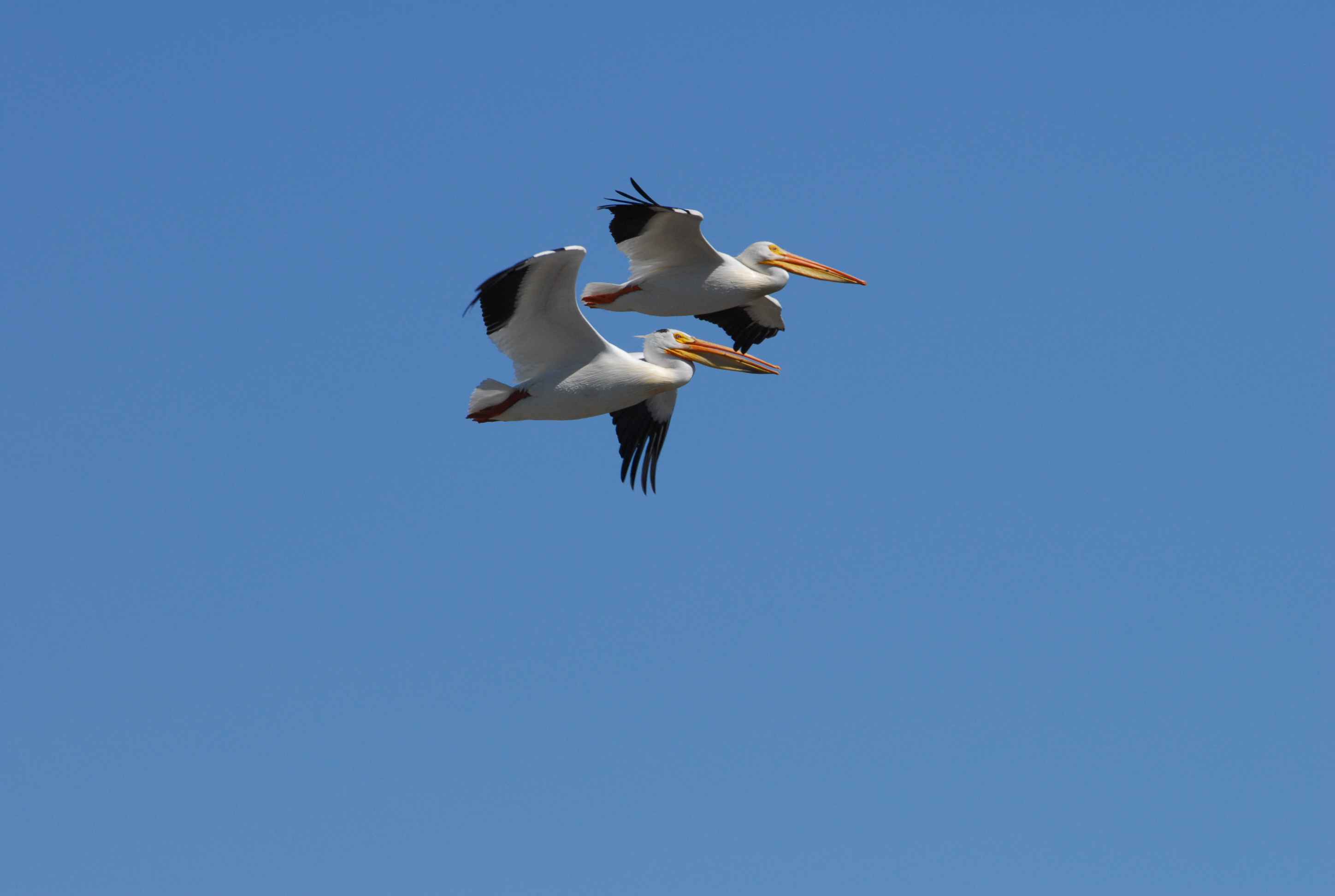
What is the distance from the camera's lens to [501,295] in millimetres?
13492

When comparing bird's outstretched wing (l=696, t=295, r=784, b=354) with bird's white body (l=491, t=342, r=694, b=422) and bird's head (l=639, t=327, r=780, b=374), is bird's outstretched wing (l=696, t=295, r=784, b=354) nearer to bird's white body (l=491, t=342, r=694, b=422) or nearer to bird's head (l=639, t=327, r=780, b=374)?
bird's head (l=639, t=327, r=780, b=374)

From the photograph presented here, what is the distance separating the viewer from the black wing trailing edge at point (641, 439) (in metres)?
15.5

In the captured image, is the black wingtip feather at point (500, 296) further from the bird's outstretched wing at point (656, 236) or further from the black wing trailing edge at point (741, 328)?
the black wing trailing edge at point (741, 328)

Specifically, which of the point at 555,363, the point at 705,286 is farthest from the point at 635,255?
the point at 555,363

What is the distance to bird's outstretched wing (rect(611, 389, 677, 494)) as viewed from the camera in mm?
15531

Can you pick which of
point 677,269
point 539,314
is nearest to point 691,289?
point 677,269

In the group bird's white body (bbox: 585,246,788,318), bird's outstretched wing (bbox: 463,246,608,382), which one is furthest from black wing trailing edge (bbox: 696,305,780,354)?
bird's outstretched wing (bbox: 463,246,608,382)

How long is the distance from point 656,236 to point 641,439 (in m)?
1.52

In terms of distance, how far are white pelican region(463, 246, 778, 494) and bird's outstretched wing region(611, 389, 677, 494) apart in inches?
25.4

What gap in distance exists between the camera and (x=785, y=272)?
55.8ft

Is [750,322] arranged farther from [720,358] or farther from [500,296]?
[500,296]

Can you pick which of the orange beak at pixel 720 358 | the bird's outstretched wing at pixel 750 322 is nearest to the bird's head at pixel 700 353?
the orange beak at pixel 720 358

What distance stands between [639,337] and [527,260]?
217 centimetres

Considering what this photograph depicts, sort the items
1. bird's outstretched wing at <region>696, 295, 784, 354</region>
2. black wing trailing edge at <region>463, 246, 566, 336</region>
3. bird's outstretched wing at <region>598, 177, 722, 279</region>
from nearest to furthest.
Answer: black wing trailing edge at <region>463, 246, 566, 336</region> < bird's outstretched wing at <region>598, 177, 722, 279</region> < bird's outstretched wing at <region>696, 295, 784, 354</region>
